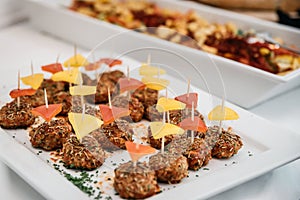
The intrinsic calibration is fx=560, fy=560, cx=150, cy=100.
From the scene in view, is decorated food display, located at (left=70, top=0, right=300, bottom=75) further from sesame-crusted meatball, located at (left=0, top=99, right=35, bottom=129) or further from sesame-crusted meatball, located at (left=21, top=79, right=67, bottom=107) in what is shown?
sesame-crusted meatball, located at (left=0, top=99, right=35, bottom=129)

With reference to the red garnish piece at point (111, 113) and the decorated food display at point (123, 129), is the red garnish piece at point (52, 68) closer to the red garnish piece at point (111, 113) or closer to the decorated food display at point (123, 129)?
the decorated food display at point (123, 129)

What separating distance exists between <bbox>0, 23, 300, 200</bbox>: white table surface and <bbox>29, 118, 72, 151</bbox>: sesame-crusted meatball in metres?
0.13

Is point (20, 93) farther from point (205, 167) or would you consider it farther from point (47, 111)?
point (205, 167)

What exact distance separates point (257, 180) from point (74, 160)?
0.56 metres

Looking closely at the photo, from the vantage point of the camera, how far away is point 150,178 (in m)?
1.53

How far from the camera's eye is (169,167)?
1598 millimetres

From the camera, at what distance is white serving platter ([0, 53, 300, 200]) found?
1.52 m

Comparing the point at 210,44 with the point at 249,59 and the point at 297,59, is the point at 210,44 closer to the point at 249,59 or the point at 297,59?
the point at 249,59

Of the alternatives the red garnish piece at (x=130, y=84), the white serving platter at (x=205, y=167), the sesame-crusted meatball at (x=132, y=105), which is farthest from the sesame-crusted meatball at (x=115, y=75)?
the white serving platter at (x=205, y=167)

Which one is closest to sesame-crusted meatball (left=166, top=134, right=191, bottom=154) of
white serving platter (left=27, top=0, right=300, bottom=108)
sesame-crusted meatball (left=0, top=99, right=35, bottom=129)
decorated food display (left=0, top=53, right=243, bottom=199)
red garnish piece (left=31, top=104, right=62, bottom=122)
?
decorated food display (left=0, top=53, right=243, bottom=199)

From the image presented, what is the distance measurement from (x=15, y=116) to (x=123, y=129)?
378 millimetres

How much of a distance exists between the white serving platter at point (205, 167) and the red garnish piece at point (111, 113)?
126 millimetres

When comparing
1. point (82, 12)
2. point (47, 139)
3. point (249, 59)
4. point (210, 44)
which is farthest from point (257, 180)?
point (82, 12)

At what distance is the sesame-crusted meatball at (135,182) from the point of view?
150 centimetres
